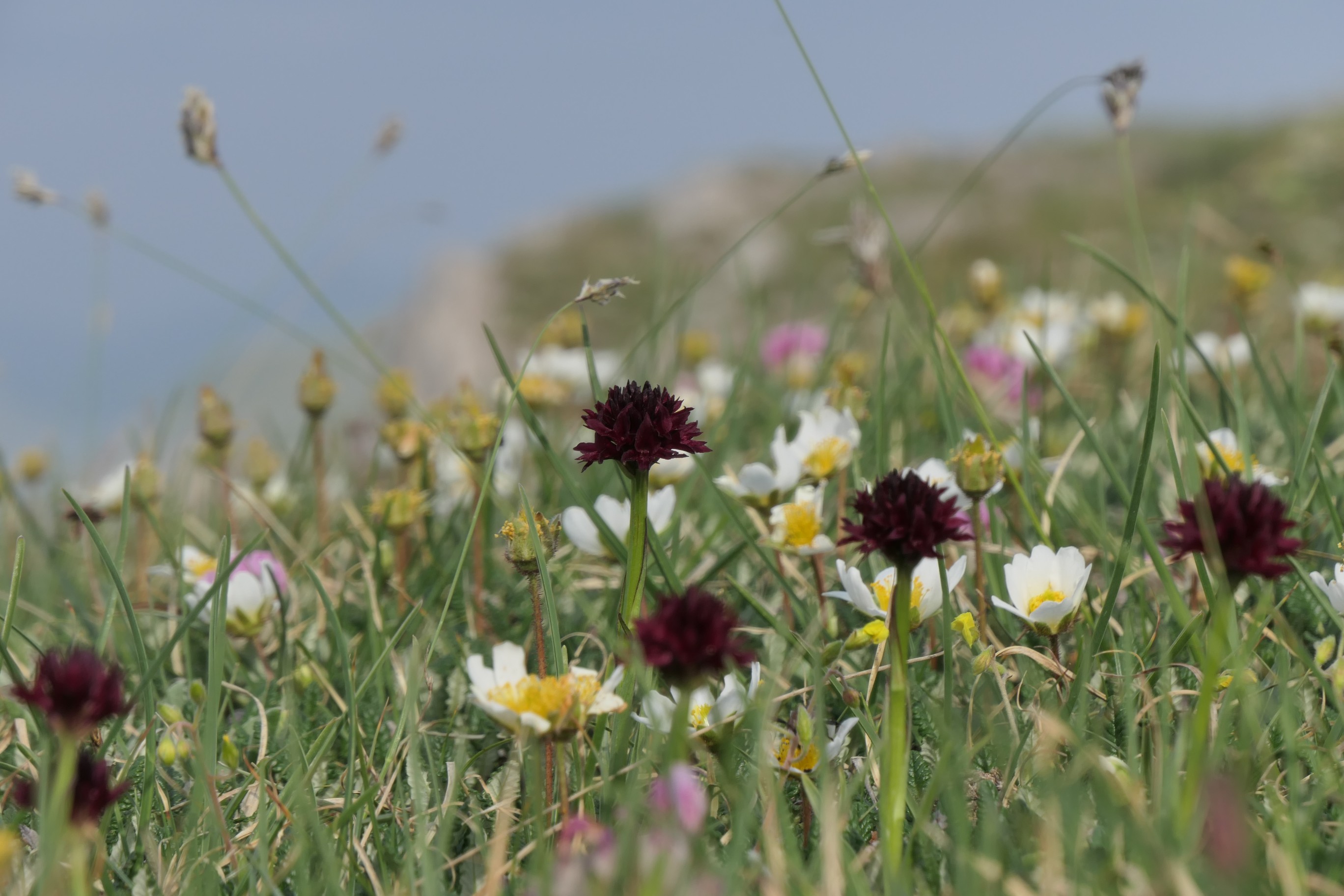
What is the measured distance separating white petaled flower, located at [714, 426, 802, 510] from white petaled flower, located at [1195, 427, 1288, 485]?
53 centimetres

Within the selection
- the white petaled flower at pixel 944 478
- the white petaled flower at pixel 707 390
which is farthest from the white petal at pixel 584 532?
the white petaled flower at pixel 707 390

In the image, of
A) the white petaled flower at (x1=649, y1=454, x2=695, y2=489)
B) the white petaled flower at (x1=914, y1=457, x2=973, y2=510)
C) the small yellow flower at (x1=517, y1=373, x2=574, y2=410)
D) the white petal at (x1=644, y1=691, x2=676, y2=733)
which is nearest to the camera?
the white petal at (x1=644, y1=691, x2=676, y2=733)

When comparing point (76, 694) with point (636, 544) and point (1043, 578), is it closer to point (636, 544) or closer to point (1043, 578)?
point (636, 544)

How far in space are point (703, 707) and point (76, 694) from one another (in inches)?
22.6

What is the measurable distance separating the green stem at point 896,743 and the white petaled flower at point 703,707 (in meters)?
0.13

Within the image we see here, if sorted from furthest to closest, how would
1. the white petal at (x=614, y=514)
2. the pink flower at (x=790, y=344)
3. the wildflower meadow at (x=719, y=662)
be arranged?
the pink flower at (x=790, y=344)
the white petal at (x=614, y=514)
the wildflower meadow at (x=719, y=662)

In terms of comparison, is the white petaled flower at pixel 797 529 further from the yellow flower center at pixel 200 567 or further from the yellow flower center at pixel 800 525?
the yellow flower center at pixel 200 567

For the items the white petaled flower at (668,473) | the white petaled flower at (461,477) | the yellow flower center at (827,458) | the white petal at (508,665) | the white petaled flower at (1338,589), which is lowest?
the white petal at (508,665)

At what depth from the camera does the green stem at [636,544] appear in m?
1.04

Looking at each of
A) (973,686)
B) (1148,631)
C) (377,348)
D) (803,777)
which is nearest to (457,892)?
(803,777)

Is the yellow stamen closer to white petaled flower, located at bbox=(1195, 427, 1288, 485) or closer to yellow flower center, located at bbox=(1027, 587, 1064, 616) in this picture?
yellow flower center, located at bbox=(1027, 587, 1064, 616)

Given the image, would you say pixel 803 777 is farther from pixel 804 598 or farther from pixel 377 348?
pixel 377 348

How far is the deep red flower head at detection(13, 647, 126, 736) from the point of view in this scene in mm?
725

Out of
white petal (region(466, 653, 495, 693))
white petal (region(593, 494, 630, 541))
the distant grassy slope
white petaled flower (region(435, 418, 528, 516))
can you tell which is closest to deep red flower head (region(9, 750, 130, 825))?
white petal (region(466, 653, 495, 693))
